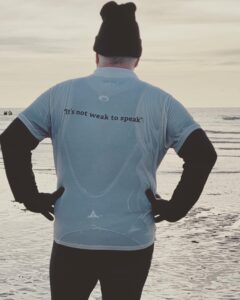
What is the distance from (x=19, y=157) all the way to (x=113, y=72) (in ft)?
1.68

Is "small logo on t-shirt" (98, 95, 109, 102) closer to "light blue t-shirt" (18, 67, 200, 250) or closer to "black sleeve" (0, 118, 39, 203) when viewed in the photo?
"light blue t-shirt" (18, 67, 200, 250)

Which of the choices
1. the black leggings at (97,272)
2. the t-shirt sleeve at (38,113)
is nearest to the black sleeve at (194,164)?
the black leggings at (97,272)

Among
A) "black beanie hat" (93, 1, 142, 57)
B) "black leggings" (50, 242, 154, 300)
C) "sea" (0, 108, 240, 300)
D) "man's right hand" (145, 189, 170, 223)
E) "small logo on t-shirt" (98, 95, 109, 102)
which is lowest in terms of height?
"sea" (0, 108, 240, 300)

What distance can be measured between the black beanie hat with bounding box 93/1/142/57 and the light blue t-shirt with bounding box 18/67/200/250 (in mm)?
149

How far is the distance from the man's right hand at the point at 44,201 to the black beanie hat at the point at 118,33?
1.99ft

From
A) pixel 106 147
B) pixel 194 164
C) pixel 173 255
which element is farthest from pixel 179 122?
pixel 173 255

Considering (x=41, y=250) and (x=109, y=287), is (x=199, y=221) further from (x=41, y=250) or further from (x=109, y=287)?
(x=109, y=287)

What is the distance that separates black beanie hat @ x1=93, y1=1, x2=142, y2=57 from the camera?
8.51ft

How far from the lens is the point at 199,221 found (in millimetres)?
9734

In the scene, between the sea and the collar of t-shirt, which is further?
the sea

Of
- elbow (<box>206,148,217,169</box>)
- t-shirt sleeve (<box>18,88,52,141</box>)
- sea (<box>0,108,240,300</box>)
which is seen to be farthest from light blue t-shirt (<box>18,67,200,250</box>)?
sea (<box>0,108,240,300</box>)

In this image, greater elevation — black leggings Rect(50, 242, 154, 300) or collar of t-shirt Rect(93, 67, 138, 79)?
collar of t-shirt Rect(93, 67, 138, 79)

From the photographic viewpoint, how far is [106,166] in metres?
2.45

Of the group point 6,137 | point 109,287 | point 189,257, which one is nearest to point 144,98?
point 6,137
